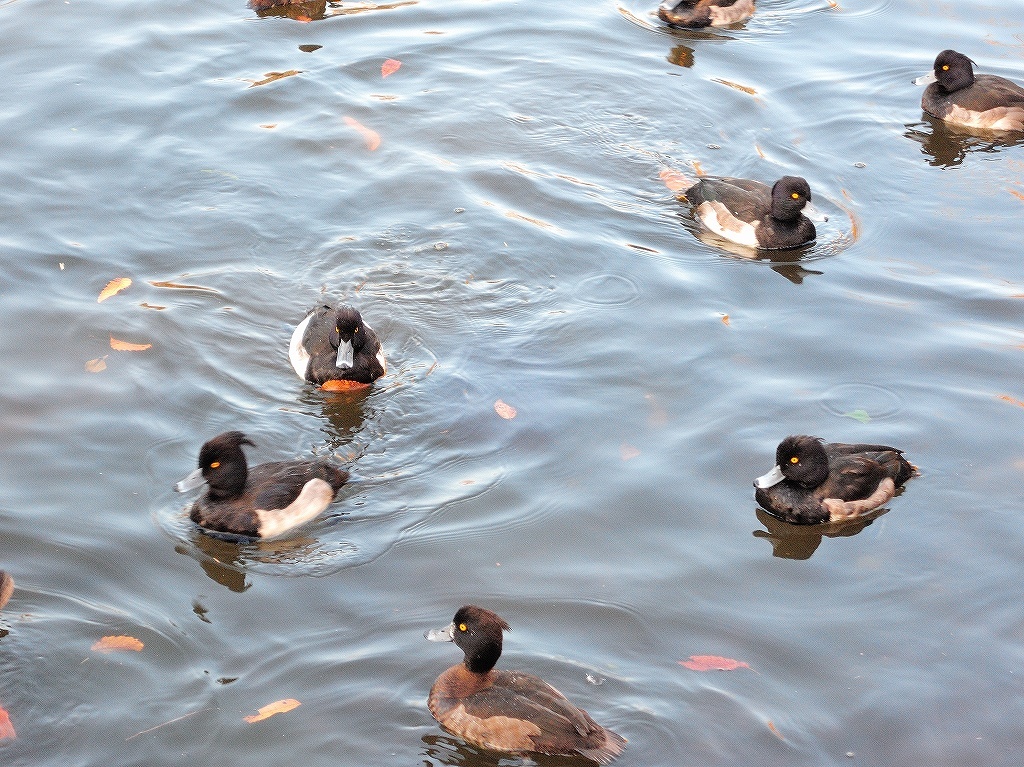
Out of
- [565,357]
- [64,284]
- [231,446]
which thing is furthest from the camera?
[64,284]

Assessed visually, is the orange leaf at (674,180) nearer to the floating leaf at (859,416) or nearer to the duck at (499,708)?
the floating leaf at (859,416)

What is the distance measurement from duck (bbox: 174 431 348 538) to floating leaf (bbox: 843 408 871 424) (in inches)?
169

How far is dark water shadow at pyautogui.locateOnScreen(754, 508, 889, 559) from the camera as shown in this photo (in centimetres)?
877

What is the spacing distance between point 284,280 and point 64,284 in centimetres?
202

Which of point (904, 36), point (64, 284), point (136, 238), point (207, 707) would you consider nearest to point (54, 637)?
point (207, 707)

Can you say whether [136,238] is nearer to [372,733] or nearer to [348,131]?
[348,131]

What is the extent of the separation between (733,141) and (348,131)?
178 inches

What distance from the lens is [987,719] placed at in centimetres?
729

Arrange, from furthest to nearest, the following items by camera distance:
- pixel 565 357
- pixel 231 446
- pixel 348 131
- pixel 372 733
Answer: pixel 348 131, pixel 565 357, pixel 231 446, pixel 372 733

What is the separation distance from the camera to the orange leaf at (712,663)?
24.6ft

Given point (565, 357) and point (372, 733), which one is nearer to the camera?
point (372, 733)

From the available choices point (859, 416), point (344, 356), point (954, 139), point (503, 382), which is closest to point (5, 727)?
point (344, 356)

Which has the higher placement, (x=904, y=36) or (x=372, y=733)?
(x=904, y=36)

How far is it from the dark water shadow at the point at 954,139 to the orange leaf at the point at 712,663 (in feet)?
28.9
